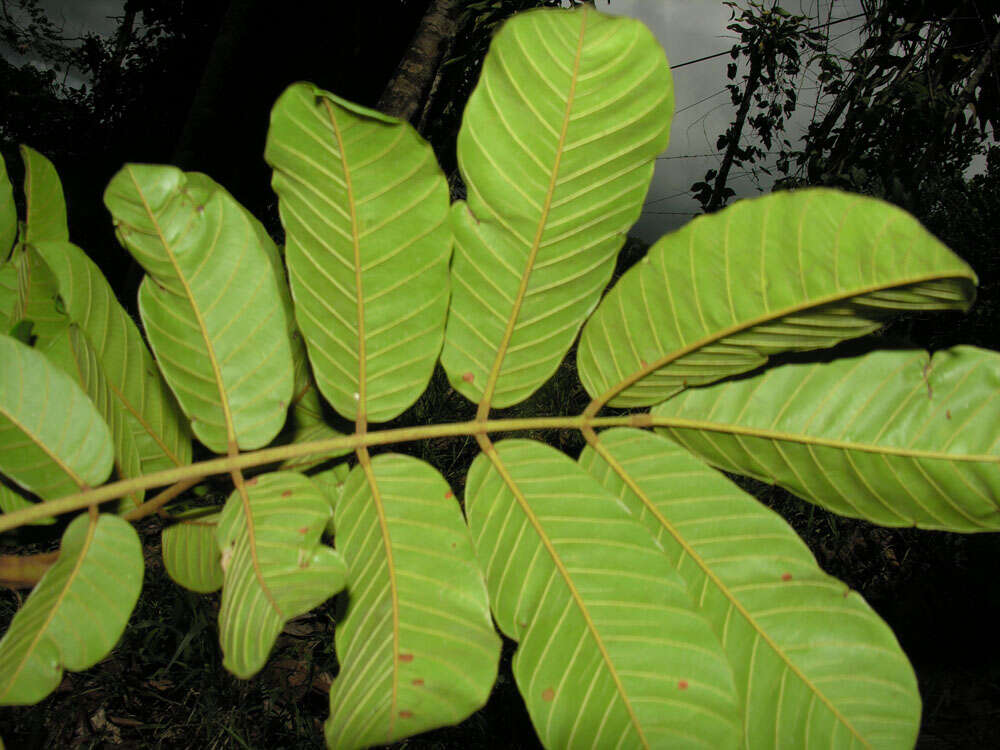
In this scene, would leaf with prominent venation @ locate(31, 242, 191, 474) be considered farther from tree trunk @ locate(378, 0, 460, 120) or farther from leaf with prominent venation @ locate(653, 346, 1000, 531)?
tree trunk @ locate(378, 0, 460, 120)

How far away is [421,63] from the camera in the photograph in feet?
3.74

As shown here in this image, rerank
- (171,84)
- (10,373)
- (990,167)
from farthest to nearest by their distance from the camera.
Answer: (171,84) → (990,167) → (10,373)

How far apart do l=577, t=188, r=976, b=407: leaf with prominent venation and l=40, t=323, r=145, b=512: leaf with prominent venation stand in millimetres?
328

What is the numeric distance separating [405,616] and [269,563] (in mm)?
86

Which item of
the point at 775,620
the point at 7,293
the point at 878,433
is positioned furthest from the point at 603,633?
the point at 7,293

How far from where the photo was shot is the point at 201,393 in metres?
0.39

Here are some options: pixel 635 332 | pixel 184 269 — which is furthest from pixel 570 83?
pixel 184 269

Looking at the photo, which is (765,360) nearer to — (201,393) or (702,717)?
(702,717)

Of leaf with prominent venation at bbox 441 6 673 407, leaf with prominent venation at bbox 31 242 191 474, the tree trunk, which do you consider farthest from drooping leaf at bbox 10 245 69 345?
the tree trunk

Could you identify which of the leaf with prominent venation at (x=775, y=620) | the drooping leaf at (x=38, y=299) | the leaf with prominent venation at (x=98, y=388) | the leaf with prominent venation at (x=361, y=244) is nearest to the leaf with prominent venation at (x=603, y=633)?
the leaf with prominent venation at (x=775, y=620)

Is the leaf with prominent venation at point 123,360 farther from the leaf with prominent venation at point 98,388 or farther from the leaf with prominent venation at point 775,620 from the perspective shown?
the leaf with prominent venation at point 775,620

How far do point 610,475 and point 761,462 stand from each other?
0.11 metres

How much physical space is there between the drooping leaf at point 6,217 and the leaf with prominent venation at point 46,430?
0.55ft

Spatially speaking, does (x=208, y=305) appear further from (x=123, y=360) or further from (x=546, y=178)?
(x=546, y=178)
